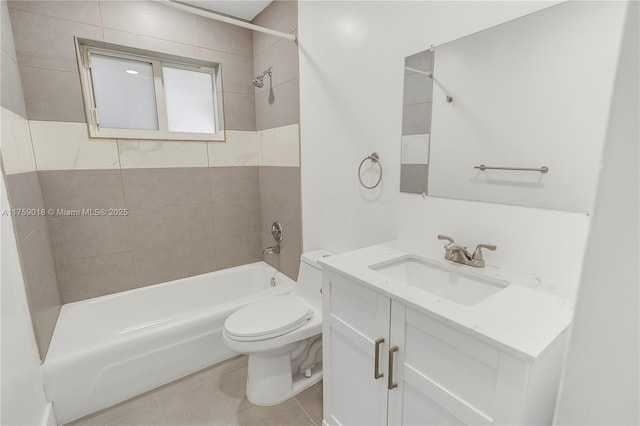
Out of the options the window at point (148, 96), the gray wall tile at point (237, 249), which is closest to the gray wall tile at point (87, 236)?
the window at point (148, 96)

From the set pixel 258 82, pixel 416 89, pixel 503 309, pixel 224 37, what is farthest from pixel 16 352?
pixel 224 37

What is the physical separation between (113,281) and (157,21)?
1.92m

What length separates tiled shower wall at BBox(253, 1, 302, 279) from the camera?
6.94 ft

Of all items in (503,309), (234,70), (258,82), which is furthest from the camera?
(234,70)

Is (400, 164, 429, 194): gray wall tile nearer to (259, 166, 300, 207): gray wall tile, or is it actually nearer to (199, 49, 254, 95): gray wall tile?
(259, 166, 300, 207): gray wall tile

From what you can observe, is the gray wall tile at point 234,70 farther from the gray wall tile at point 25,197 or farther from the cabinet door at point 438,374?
the cabinet door at point 438,374

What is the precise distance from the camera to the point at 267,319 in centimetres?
165

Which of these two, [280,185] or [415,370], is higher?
[280,185]

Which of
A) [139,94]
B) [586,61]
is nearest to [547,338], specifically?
[586,61]

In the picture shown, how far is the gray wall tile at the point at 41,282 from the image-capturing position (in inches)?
57.4

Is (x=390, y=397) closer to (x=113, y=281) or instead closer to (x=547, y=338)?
(x=547, y=338)

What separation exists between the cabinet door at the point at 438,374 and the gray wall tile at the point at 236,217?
6.56 feet

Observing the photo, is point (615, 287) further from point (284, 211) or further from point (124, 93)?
point (124, 93)

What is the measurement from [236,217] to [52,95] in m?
1.46
